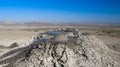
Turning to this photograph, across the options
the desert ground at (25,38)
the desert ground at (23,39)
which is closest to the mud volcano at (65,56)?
the desert ground at (23,39)

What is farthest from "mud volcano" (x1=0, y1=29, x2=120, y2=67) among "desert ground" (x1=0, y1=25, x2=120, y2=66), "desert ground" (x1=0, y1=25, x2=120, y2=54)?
"desert ground" (x1=0, y1=25, x2=120, y2=54)

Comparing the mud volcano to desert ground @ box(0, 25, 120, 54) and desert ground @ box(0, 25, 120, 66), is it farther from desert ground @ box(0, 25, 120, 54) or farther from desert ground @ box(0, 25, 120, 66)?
desert ground @ box(0, 25, 120, 54)

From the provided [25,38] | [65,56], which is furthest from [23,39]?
[65,56]

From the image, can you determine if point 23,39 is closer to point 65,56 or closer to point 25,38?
point 25,38

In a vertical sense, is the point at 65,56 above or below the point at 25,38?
above

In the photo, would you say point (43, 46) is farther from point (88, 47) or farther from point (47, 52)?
point (88, 47)

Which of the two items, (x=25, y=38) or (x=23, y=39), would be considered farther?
(x=25, y=38)

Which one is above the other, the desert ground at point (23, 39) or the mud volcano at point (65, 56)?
the mud volcano at point (65, 56)

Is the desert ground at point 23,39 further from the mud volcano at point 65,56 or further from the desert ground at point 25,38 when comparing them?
the mud volcano at point 65,56

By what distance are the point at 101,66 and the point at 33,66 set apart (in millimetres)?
4533

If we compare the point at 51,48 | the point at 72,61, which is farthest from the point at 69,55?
the point at 51,48

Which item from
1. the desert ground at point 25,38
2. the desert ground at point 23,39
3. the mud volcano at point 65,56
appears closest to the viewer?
the mud volcano at point 65,56


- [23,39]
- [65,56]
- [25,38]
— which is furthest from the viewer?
[25,38]

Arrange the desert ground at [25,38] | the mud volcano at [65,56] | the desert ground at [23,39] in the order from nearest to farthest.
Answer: the mud volcano at [65,56] < the desert ground at [23,39] < the desert ground at [25,38]
